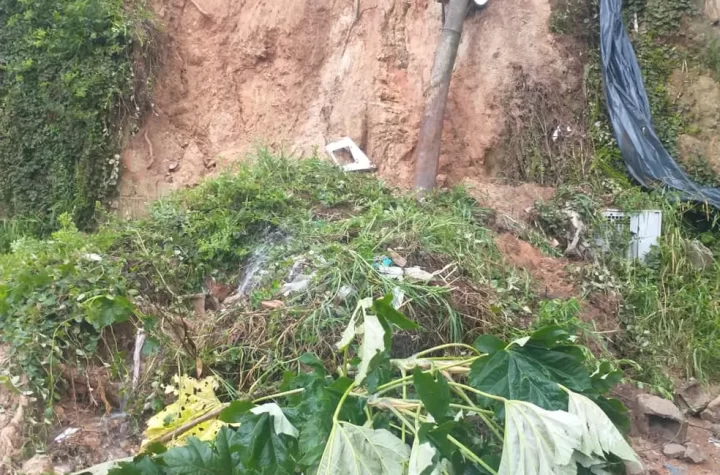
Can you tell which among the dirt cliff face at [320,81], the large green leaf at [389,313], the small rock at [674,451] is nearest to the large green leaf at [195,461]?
the large green leaf at [389,313]

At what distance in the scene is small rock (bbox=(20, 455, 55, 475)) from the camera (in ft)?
9.81

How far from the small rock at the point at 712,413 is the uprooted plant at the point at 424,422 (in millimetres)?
2175

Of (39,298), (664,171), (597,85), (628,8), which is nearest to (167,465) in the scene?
(39,298)

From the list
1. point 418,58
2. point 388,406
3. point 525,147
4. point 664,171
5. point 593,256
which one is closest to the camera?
point 388,406

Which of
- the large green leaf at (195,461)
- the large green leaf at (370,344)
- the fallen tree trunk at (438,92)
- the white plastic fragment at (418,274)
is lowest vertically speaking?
the large green leaf at (195,461)

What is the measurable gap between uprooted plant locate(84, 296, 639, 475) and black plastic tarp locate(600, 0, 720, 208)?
3.94 meters

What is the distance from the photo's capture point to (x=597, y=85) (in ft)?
21.4

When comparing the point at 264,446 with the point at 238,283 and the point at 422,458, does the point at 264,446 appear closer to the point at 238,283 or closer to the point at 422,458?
the point at 422,458

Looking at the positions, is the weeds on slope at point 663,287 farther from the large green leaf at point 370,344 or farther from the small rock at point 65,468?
the small rock at point 65,468

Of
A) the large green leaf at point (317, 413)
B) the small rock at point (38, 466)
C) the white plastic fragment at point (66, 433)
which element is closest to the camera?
the large green leaf at point (317, 413)

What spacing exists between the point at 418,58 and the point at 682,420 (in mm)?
4340

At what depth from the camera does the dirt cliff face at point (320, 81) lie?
6.51 meters

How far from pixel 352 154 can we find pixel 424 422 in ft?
14.9

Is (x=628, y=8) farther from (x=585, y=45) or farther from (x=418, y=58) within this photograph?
(x=418, y=58)
